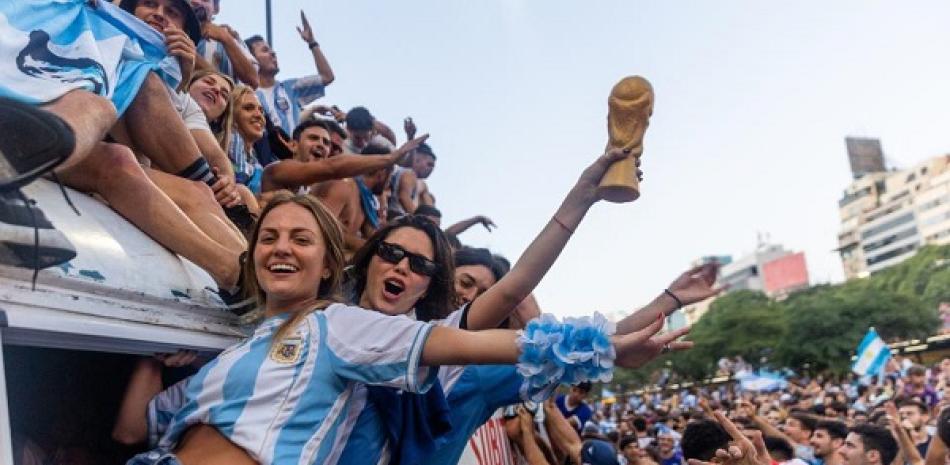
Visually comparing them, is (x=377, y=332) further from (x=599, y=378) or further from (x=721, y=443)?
(x=721, y=443)

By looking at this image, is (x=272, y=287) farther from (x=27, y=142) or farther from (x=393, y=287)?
(x=27, y=142)

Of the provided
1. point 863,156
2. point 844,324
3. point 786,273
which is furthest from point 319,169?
point 863,156

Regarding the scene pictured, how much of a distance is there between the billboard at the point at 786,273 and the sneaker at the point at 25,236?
12505cm

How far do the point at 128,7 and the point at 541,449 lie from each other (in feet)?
9.95

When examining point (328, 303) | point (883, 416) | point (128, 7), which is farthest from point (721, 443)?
point (883, 416)

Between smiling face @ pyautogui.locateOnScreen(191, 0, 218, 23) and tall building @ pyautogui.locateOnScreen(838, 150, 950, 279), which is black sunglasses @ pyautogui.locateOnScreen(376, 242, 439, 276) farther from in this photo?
A: tall building @ pyautogui.locateOnScreen(838, 150, 950, 279)

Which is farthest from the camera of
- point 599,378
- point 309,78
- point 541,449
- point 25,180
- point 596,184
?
point 309,78

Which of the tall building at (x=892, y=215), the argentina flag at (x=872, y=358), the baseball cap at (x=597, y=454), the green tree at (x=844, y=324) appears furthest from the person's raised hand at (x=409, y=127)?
the tall building at (x=892, y=215)

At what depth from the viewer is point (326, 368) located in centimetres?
215

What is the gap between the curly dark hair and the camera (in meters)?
2.89

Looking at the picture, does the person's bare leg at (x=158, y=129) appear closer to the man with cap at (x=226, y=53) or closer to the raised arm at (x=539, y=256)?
the raised arm at (x=539, y=256)

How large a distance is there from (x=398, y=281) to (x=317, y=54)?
679 cm

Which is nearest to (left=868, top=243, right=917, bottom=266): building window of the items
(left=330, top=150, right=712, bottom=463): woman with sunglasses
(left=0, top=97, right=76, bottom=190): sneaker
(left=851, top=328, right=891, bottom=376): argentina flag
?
(left=851, top=328, right=891, bottom=376): argentina flag

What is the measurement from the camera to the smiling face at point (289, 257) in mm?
2352
